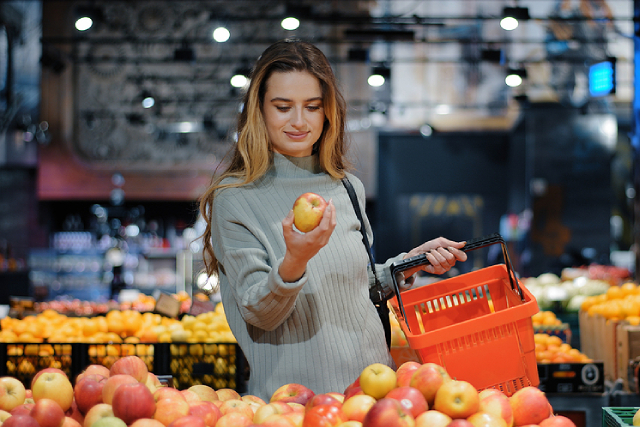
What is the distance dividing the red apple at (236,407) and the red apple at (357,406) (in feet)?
0.80

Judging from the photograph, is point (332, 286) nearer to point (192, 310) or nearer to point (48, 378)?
point (48, 378)

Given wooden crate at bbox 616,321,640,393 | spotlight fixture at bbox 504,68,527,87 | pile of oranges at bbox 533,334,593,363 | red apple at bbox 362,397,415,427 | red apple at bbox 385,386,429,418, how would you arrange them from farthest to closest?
spotlight fixture at bbox 504,68,527,87, wooden crate at bbox 616,321,640,393, pile of oranges at bbox 533,334,593,363, red apple at bbox 385,386,429,418, red apple at bbox 362,397,415,427

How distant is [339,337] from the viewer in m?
1.78

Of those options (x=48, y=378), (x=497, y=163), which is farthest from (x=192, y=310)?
(x=497, y=163)

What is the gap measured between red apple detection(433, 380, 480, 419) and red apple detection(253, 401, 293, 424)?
34 centimetres

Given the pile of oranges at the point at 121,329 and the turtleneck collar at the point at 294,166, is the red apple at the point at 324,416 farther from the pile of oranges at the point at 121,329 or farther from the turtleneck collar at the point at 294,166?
the pile of oranges at the point at 121,329

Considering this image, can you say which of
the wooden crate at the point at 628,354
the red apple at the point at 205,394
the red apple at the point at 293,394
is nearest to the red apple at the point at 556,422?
the red apple at the point at 293,394

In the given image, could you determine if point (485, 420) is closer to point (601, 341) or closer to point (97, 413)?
point (97, 413)

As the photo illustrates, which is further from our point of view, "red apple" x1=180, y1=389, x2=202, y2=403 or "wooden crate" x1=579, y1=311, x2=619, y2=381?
"wooden crate" x1=579, y1=311, x2=619, y2=381

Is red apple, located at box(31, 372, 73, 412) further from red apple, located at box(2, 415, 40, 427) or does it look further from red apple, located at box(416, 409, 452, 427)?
red apple, located at box(416, 409, 452, 427)

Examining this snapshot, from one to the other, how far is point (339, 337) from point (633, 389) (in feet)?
7.68

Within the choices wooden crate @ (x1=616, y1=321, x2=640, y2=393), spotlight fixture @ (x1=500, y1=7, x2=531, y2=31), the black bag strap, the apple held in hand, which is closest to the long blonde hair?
the black bag strap

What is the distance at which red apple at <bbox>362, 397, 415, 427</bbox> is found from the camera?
1.15 metres

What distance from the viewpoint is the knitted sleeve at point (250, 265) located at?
1552 millimetres
